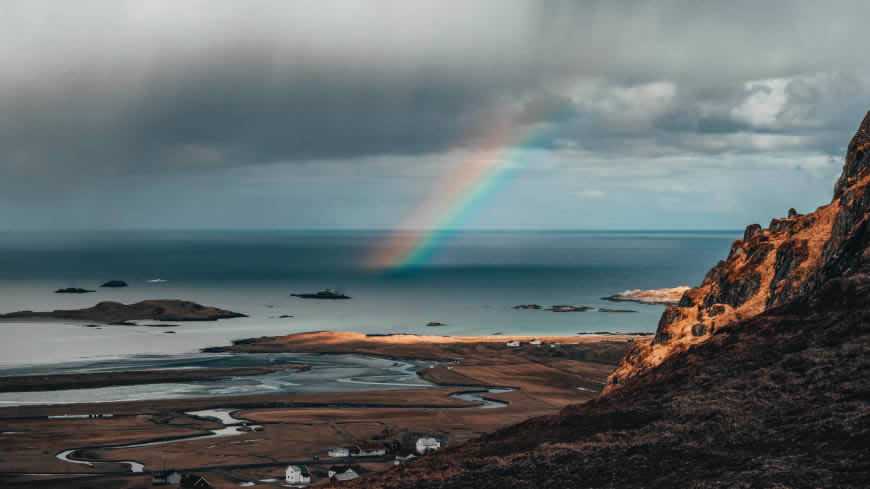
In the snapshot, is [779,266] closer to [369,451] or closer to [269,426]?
[369,451]

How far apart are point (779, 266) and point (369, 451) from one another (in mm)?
28337

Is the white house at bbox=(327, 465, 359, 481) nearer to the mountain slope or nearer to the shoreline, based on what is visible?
the mountain slope

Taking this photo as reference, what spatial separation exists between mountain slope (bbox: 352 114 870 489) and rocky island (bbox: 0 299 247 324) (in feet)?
395

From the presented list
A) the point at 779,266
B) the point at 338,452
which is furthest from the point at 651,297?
the point at 779,266

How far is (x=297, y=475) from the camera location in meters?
43.1

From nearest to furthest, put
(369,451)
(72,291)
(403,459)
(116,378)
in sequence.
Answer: (403,459) < (369,451) < (116,378) < (72,291)

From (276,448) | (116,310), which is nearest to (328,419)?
(276,448)

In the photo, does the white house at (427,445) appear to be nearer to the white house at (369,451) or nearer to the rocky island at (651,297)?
the white house at (369,451)

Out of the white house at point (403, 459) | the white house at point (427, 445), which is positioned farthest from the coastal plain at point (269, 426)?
the white house at point (427, 445)

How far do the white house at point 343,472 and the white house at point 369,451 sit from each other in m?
4.23

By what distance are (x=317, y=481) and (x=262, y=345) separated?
67222 millimetres

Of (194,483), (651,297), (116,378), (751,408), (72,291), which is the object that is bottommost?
(116,378)

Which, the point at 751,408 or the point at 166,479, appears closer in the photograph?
the point at 751,408

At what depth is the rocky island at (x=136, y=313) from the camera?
138 metres
